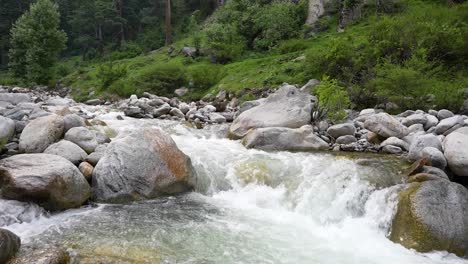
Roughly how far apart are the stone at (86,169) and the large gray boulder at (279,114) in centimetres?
664

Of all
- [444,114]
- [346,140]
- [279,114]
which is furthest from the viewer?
[279,114]

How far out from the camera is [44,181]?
8.56 metres

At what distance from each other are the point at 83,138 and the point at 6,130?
2362mm

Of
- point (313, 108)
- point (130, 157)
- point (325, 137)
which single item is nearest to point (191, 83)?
point (313, 108)

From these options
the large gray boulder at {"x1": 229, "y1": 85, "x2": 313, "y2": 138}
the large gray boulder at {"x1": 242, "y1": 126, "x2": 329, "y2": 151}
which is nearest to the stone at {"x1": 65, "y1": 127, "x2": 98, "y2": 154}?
the large gray boulder at {"x1": 242, "y1": 126, "x2": 329, "y2": 151}

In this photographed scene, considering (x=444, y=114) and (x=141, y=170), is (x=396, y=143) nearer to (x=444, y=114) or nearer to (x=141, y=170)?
(x=444, y=114)

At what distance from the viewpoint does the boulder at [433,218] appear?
773cm

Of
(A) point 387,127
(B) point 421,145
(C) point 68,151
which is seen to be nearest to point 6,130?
(C) point 68,151

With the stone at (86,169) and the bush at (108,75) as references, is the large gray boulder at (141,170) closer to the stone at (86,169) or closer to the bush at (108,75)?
the stone at (86,169)

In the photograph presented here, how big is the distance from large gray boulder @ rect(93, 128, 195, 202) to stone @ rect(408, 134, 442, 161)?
653 centimetres

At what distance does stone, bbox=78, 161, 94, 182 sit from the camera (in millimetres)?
9945

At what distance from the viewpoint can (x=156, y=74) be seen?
96.5 feet

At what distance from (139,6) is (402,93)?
54.0m

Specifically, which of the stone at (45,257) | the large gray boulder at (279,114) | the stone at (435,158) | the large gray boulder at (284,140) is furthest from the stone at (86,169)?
the stone at (435,158)
